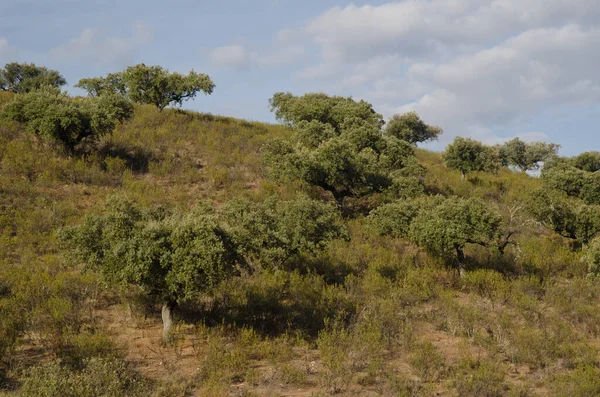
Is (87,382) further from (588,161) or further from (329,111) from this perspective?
(588,161)

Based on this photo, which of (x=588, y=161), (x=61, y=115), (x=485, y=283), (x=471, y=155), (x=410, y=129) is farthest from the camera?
(x=410, y=129)

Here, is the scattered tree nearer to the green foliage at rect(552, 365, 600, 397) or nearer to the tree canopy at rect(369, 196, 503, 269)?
the green foliage at rect(552, 365, 600, 397)

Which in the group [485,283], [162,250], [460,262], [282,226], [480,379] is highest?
[282,226]

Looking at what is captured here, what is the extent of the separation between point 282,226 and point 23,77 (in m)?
62.2

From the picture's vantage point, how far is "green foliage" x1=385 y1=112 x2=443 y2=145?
193 ft

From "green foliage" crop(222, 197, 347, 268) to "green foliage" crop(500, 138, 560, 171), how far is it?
49210 millimetres

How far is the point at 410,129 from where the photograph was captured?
59719mm

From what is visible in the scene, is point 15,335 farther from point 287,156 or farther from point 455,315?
point 287,156

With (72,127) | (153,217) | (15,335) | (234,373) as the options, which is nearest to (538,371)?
(234,373)

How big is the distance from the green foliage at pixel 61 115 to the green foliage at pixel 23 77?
36.4 meters

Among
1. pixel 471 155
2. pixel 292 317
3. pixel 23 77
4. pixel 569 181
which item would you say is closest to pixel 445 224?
pixel 292 317

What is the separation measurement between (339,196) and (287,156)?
4.86 metres

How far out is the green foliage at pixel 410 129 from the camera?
193ft

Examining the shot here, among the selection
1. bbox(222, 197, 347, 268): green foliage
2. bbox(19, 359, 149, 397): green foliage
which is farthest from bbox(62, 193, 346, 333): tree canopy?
bbox(222, 197, 347, 268): green foliage
